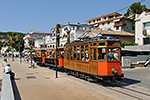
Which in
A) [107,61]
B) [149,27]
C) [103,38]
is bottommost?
[107,61]

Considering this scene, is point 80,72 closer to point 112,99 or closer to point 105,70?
point 105,70

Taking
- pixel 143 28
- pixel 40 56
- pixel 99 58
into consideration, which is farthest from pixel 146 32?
pixel 99 58

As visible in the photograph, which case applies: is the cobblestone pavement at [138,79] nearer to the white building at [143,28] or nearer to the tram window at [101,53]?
the tram window at [101,53]

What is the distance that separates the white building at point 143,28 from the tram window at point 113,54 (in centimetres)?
1947

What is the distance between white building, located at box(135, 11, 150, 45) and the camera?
2842cm

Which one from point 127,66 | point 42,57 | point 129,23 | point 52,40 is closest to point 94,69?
point 127,66

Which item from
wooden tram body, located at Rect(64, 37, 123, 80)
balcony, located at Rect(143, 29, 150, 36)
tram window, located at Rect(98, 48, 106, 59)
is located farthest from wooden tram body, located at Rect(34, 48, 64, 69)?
balcony, located at Rect(143, 29, 150, 36)

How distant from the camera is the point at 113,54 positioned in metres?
10.9

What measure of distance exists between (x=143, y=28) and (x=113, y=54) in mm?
21039

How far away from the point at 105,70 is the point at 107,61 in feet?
1.85

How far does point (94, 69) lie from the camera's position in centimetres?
1116

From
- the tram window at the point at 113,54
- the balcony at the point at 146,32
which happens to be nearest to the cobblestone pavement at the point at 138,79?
the tram window at the point at 113,54

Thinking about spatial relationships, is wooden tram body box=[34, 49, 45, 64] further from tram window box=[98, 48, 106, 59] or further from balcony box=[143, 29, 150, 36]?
balcony box=[143, 29, 150, 36]

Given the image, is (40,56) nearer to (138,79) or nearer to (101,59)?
(138,79)
